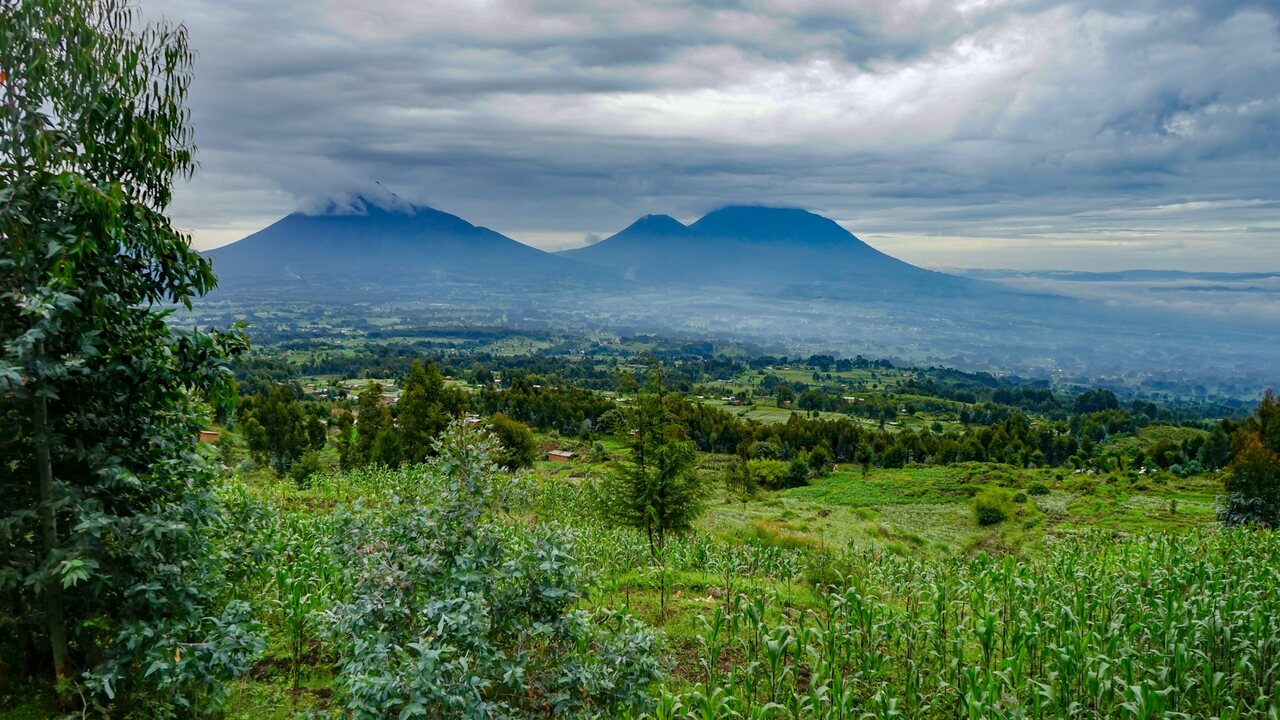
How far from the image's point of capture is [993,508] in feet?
115

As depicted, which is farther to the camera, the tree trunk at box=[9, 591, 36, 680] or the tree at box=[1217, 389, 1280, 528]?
the tree at box=[1217, 389, 1280, 528]

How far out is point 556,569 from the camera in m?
4.86

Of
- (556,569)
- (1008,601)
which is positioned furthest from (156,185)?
(1008,601)

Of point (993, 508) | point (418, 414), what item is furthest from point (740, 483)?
point (418, 414)

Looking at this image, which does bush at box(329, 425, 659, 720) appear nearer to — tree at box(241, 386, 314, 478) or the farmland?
the farmland

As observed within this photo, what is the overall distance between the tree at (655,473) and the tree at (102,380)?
33.3ft

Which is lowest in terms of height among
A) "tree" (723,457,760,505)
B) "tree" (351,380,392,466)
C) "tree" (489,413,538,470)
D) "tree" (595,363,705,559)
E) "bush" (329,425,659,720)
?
"tree" (723,457,760,505)

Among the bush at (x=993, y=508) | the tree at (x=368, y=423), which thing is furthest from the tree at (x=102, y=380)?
the bush at (x=993, y=508)

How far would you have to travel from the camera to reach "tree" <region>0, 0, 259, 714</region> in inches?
173

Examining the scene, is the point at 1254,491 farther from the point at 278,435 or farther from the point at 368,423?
the point at 278,435

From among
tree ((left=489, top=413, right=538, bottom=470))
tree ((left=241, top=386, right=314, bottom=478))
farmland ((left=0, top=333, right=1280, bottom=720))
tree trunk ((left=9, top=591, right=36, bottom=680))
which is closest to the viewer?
farmland ((left=0, top=333, right=1280, bottom=720))

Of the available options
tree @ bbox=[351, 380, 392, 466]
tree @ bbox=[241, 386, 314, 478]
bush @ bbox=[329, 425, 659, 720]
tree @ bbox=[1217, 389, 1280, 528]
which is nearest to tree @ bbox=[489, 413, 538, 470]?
tree @ bbox=[351, 380, 392, 466]

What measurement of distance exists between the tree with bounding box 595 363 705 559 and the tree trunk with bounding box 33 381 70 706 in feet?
35.8

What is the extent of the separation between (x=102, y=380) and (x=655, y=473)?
11477mm
